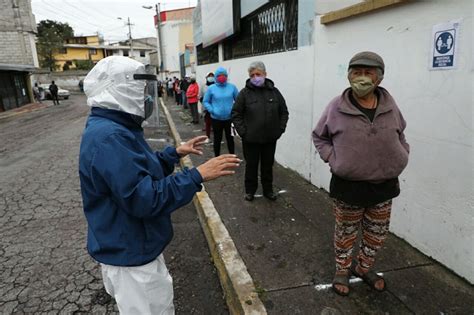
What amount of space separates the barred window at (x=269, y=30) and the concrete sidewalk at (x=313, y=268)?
2981 millimetres

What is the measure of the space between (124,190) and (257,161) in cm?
319

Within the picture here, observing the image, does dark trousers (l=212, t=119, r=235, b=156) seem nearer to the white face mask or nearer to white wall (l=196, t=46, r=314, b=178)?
white wall (l=196, t=46, r=314, b=178)

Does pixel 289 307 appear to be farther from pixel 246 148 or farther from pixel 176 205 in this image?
pixel 246 148

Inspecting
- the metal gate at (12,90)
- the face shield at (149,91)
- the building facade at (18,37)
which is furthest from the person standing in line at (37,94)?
the face shield at (149,91)

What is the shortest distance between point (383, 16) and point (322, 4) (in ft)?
5.36

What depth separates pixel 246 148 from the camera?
4.68 metres

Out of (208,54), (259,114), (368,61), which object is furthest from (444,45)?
(208,54)

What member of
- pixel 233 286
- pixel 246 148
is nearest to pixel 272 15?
pixel 246 148

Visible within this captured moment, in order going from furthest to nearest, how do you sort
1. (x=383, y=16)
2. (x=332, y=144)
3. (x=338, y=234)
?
(x=383, y=16)
(x=338, y=234)
(x=332, y=144)

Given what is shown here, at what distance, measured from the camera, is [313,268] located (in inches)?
126

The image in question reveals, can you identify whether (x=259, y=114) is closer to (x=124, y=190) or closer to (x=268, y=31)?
(x=124, y=190)

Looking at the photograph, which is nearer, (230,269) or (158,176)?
(158,176)

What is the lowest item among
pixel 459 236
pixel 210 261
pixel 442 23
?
pixel 210 261

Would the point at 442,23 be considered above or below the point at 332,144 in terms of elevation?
above
